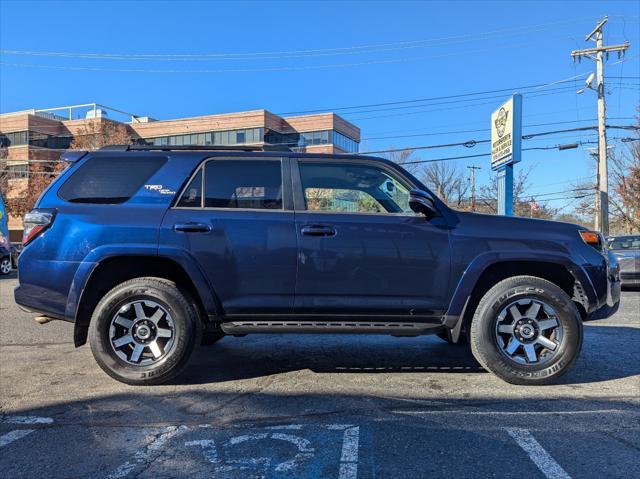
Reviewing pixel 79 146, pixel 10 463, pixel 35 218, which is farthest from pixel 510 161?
pixel 79 146

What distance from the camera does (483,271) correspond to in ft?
14.1

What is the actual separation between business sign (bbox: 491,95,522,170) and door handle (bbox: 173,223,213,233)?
11.7 meters

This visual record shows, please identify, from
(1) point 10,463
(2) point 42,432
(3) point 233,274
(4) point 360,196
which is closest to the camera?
(1) point 10,463

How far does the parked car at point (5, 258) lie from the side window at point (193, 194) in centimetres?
1522

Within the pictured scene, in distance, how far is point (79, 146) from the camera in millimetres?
37188

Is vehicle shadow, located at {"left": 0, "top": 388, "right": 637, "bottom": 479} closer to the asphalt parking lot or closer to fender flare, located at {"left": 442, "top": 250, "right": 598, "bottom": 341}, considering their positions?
the asphalt parking lot

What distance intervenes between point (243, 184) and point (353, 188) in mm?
1019

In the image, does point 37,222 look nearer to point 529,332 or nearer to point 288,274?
point 288,274

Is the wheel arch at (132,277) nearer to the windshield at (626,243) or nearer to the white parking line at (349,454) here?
the white parking line at (349,454)

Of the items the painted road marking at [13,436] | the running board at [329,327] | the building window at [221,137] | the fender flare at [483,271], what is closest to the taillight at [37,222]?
the painted road marking at [13,436]

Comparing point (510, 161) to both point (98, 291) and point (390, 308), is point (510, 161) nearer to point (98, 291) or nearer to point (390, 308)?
point (390, 308)


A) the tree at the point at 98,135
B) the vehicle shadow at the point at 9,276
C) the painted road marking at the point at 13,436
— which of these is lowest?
A: the vehicle shadow at the point at 9,276

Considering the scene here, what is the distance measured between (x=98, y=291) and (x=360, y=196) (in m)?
2.52

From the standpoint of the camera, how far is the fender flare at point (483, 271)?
424 cm
